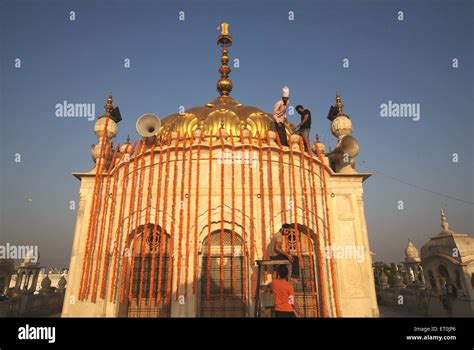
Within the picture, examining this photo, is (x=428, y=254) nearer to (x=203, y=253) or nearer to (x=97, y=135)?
(x=203, y=253)

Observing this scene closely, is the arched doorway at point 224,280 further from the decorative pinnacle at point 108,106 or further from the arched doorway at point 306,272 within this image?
the decorative pinnacle at point 108,106

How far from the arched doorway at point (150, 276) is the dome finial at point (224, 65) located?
11499 millimetres

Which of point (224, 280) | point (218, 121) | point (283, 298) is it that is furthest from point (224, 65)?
point (283, 298)

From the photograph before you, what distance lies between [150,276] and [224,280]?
101 inches

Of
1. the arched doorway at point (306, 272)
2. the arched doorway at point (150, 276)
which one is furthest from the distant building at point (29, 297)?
the arched doorway at point (306, 272)

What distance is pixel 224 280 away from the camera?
10.3 meters

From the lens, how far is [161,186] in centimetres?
1103

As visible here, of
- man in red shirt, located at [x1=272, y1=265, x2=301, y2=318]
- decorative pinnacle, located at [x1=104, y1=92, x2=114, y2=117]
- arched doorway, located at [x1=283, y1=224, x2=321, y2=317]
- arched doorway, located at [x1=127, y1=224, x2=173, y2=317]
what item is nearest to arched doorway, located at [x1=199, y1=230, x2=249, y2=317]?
arched doorway, located at [x1=127, y1=224, x2=173, y2=317]

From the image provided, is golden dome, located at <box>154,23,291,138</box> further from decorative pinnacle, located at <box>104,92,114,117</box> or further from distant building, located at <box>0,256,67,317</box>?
distant building, located at <box>0,256,67,317</box>

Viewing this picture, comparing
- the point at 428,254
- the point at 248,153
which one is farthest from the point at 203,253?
the point at 428,254

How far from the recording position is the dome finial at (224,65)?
63.2 feet

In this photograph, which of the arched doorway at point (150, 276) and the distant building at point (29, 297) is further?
the distant building at point (29, 297)

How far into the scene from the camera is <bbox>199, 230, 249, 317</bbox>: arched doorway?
32.5 feet
